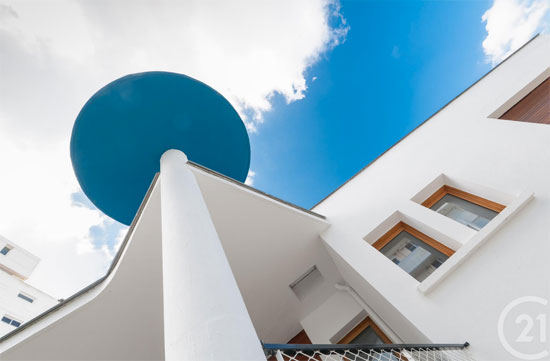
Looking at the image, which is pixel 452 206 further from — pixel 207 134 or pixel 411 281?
pixel 207 134

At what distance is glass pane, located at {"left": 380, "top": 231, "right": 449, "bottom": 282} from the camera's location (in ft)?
12.8

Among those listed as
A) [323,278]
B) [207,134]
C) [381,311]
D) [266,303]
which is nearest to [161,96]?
[207,134]

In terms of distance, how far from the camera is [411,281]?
343 centimetres

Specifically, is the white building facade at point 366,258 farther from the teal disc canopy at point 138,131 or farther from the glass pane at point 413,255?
the teal disc canopy at point 138,131

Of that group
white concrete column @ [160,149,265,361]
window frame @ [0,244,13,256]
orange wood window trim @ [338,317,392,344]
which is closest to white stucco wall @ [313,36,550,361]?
orange wood window trim @ [338,317,392,344]

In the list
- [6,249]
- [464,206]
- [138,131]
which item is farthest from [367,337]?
[6,249]

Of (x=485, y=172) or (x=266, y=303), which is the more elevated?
(x=266, y=303)

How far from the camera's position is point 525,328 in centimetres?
242

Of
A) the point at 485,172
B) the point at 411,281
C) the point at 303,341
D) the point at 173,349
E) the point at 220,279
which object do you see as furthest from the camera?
the point at 303,341

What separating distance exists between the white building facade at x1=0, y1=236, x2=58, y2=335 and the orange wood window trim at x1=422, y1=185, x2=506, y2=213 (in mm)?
26890

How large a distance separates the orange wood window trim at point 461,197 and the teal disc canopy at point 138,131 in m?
4.23

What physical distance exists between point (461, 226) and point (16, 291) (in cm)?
3058

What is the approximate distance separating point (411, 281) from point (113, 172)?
5.75 meters

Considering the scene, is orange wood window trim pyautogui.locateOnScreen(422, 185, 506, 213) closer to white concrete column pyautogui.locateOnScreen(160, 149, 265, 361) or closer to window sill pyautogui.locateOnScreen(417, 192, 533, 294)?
window sill pyautogui.locateOnScreen(417, 192, 533, 294)
